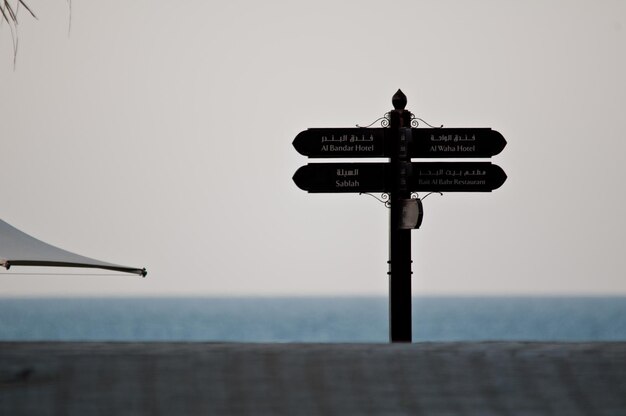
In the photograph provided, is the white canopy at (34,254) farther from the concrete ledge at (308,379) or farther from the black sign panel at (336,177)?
the concrete ledge at (308,379)

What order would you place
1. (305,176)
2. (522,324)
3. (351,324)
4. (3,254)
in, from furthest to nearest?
1. (522,324)
2. (351,324)
3. (3,254)
4. (305,176)

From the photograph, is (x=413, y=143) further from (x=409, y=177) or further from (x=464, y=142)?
(x=464, y=142)

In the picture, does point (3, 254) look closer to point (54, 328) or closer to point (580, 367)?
point (580, 367)

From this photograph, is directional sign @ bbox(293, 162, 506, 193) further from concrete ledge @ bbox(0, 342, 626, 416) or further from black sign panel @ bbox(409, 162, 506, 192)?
concrete ledge @ bbox(0, 342, 626, 416)

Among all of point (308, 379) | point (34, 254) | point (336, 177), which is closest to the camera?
point (308, 379)

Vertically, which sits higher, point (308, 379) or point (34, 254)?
point (34, 254)

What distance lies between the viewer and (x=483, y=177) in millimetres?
8000

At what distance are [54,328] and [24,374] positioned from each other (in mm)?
74852

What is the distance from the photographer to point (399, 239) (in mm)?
8062

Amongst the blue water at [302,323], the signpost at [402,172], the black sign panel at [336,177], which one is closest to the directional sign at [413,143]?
the signpost at [402,172]

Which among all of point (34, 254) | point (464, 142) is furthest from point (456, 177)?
point (34, 254)

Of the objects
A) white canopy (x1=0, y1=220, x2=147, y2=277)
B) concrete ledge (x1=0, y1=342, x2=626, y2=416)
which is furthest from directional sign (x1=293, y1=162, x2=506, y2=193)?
concrete ledge (x1=0, y1=342, x2=626, y2=416)

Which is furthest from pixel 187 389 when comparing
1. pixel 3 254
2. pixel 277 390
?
pixel 3 254

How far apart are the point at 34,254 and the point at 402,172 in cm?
512
